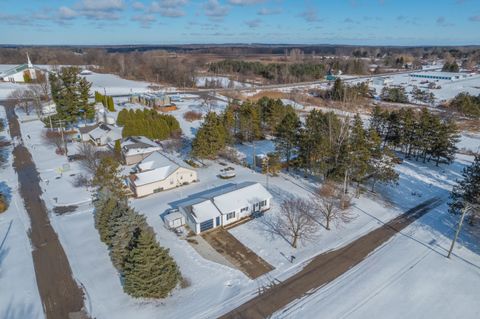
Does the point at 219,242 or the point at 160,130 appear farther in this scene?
the point at 160,130

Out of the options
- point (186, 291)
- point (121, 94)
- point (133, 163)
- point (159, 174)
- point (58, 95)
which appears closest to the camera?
point (186, 291)

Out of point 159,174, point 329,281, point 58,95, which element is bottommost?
point 329,281

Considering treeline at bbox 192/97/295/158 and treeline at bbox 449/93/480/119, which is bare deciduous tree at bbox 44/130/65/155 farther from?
treeline at bbox 449/93/480/119

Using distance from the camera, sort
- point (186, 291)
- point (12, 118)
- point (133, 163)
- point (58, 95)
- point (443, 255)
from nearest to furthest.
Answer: point (186, 291) → point (443, 255) → point (133, 163) → point (58, 95) → point (12, 118)

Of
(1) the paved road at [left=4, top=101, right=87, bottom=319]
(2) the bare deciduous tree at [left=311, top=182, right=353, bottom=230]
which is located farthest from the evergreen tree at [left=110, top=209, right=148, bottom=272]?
(2) the bare deciduous tree at [left=311, top=182, right=353, bottom=230]

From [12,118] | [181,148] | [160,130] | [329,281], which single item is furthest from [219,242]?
[12,118]

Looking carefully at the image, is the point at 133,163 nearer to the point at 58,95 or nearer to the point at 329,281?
the point at 58,95
